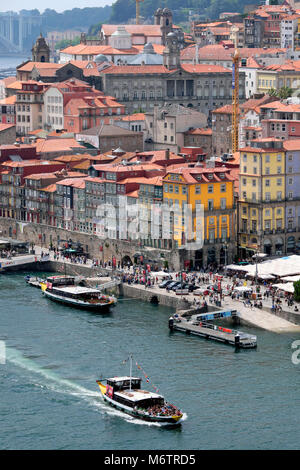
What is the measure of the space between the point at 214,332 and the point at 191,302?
26.7 ft

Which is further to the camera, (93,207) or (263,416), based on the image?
(93,207)

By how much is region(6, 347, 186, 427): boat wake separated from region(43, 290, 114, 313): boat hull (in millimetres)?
16257

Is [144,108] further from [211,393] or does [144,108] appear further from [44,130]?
[211,393]

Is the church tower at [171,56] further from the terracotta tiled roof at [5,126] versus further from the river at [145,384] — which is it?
the river at [145,384]

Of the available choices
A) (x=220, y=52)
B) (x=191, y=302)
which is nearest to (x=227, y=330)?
(x=191, y=302)

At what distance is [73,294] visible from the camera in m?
104

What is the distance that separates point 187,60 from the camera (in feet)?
614

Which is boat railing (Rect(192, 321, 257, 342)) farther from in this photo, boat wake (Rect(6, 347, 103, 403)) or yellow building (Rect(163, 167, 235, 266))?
yellow building (Rect(163, 167, 235, 266))

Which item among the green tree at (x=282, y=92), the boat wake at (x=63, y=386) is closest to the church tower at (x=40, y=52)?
the green tree at (x=282, y=92)

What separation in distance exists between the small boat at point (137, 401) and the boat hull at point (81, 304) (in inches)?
941

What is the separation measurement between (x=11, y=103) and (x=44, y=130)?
9.80 metres

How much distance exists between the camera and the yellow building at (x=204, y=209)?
108750mm

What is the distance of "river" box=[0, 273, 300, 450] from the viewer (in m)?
70.8

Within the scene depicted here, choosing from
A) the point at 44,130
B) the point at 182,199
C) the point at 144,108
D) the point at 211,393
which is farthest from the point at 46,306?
the point at 144,108
